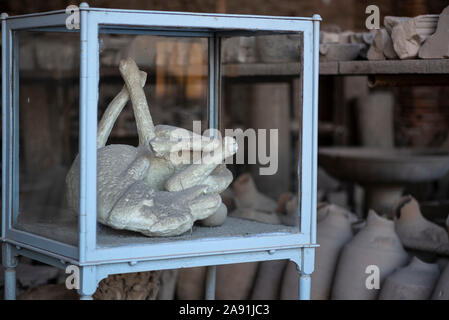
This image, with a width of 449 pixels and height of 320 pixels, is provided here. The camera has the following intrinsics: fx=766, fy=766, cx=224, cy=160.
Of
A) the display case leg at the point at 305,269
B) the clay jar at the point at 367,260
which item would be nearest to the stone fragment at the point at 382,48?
the clay jar at the point at 367,260

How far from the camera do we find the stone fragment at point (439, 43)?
2611 mm

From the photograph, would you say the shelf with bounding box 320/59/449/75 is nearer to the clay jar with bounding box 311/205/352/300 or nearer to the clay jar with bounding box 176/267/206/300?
the clay jar with bounding box 311/205/352/300

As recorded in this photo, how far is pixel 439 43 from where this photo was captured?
104 inches

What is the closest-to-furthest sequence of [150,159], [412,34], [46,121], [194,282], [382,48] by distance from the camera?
1. [150,159]
2. [412,34]
3. [382,48]
4. [194,282]
5. [46,121]

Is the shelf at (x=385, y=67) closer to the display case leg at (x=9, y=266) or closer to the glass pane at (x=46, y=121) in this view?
the glass pane at (x=46, y=121)

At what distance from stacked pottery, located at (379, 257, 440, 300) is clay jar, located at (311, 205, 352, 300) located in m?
0.26

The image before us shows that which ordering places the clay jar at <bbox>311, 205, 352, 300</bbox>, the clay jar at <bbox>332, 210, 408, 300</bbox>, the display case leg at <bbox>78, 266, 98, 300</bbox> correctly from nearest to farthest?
the display case leg at <bbox>78, 266, 98, 300</bbox> → the clay jar at <bbox>332, 210, 408, 300</bbox> → the clay jar at <bbox>311, 205, 352, 300</bbox>

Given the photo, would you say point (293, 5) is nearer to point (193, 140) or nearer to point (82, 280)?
point (193, 140)

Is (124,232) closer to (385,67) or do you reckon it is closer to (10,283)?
(10,283)

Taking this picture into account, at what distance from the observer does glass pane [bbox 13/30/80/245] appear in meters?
2.79

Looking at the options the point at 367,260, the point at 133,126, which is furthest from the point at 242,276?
the point at 133,126

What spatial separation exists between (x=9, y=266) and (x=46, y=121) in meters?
2.99

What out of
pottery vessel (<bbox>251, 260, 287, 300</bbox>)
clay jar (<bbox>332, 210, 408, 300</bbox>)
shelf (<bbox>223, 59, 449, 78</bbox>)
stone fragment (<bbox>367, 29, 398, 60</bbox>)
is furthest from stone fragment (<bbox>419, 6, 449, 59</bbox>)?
pottery vessel (<bbox>251, 260, 287, 300</bbox>)
